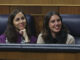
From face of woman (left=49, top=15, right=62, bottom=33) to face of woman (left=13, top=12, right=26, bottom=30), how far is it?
0.76 ft

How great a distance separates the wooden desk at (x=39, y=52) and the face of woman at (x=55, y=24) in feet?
3.14

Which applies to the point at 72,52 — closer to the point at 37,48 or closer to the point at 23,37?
the point at 37,48

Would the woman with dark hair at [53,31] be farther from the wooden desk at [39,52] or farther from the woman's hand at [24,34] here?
the wooden desk at [39,52]

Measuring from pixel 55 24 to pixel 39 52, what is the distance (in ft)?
3.31

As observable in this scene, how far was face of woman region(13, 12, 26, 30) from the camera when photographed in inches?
63.6

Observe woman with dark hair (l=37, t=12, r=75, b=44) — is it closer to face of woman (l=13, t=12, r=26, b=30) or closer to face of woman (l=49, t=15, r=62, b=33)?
face of woman (l=49, t=15, r=62, b=33)

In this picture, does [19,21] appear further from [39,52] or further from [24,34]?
[39,52]

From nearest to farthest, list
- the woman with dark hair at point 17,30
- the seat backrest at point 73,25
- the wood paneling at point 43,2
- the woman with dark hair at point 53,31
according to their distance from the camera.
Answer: the woman with dark hair at point 53,31
the woman with dark hair at point 17,30
the seat backrest at point 73,25
the wood paneling at point 43,2

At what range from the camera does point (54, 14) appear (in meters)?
1.61

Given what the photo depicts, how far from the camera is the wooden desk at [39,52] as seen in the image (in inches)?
20.5
